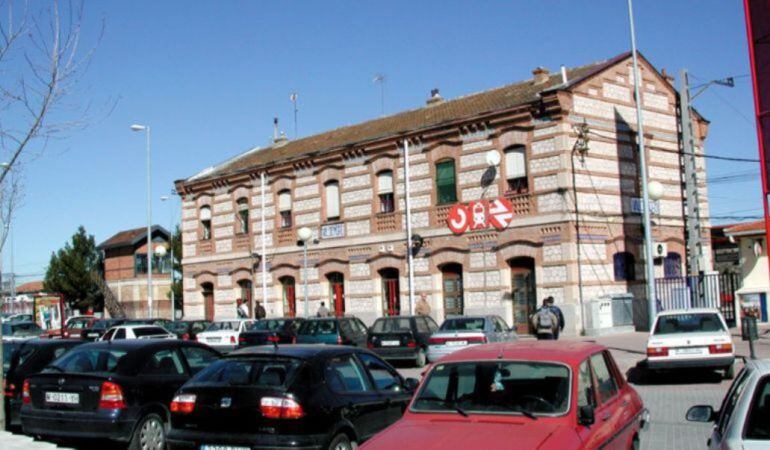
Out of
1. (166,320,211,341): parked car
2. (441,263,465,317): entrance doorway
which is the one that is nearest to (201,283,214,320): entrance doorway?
(166,320,211,341): parked car

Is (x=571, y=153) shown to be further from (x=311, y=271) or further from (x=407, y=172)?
(x=311, y=271)

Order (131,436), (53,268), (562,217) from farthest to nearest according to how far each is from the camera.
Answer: (53,268), (562,217), (131,436)

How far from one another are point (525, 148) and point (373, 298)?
30.4 ft

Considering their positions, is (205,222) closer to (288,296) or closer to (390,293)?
(288,296)

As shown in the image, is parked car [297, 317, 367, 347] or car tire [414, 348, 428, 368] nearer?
car tire [414, 348, 428, 368]

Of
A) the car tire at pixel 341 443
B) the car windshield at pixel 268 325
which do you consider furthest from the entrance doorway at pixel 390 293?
the car tire at pixel 341 443

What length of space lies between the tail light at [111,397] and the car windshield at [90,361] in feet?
1.34

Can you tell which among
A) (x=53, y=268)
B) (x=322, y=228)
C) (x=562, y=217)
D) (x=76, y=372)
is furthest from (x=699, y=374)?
(x=53, y=268)

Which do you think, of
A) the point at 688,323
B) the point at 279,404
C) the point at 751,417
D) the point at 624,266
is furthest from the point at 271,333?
the point at 751,417

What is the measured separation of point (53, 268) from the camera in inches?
2413

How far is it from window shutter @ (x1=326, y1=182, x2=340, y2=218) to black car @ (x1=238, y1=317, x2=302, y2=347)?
386 inches

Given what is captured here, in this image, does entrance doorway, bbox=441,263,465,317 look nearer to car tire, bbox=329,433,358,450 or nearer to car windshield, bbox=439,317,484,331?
car windshield, bbox=439,317,484,331

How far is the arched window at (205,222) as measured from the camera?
42.6 metres

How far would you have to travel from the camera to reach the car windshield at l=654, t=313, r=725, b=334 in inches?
690
